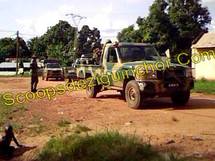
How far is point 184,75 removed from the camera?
15.6 metres

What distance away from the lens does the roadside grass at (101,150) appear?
8375mm

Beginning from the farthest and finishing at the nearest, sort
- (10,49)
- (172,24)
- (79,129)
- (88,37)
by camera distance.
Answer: (10,49)
(88,37)
(172,24)
(79,129)

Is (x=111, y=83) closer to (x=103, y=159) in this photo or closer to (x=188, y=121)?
(x=188, y=121)

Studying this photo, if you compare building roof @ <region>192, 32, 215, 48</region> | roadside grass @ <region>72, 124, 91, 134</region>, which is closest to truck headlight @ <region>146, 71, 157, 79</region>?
roadside grass @ <region>72, 124, 91, 134</region>

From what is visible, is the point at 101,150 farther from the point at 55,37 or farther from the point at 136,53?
the point at 55,37

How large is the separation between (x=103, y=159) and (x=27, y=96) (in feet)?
42.5

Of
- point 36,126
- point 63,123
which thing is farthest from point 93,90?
point 36,126

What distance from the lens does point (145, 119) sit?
13.1 m

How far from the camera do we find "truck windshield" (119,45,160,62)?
16755 millimetres

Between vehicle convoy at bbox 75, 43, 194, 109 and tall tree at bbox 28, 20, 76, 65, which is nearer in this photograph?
vehicle convoy at bbox 75, 43, 194, 109

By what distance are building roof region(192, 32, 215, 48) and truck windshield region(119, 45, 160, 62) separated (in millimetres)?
18019

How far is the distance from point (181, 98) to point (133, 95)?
1856 mm

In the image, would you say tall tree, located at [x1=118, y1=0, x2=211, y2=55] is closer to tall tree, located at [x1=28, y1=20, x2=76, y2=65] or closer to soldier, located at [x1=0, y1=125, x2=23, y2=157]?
soldier, located at [x1=0, y1=125, x2=23, y2=157]

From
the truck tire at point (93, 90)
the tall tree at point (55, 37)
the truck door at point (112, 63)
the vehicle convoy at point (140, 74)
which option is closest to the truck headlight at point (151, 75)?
the vehicle convoy at point (140, 74)
